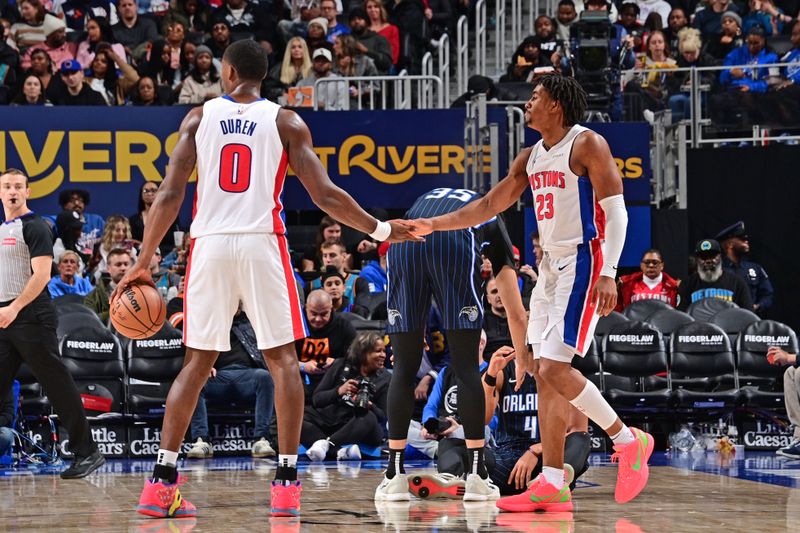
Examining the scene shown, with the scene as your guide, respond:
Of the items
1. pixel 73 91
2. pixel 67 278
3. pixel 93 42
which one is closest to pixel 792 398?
pixel 67 278

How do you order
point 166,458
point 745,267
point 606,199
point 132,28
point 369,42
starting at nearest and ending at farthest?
point 166,458 < point 606,199 < point 745,267 < point 369,42 < point 132,28

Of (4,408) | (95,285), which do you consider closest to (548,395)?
(4,408)

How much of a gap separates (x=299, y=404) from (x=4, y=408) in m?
4.11

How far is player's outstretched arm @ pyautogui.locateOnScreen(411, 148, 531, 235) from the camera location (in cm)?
676

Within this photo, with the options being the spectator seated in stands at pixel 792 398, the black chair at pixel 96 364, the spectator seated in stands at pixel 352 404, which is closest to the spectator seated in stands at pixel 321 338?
the spectator seated in stands at pixel 352 404

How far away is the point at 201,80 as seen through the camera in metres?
14.8

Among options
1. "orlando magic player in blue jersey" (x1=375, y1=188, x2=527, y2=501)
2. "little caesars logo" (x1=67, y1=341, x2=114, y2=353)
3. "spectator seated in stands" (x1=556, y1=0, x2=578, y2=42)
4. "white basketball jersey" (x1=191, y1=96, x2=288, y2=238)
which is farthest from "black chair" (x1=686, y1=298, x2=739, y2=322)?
"white basketball jersey" (x1=191, y1=96, x2=288, y2=238)

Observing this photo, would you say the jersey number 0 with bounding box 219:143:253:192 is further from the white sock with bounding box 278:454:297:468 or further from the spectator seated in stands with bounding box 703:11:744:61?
the spectator seated in stands with bounding box 703:11:744:61

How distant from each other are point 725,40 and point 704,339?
250 inches

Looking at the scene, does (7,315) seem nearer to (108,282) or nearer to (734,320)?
(108,282)

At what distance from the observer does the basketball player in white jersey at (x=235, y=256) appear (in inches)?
240

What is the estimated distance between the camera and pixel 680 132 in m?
13.3

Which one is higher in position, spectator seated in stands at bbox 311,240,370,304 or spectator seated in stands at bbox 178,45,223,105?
spectator seated in stands at bbox 178,45,223,105

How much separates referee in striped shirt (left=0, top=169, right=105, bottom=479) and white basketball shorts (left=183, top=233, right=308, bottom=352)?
255 centimetres
